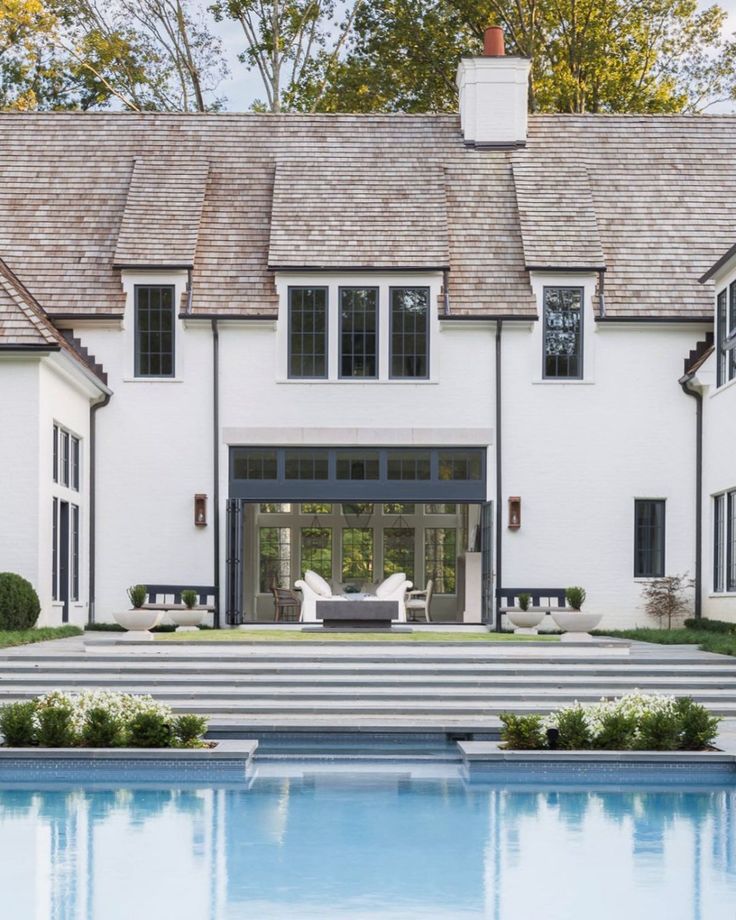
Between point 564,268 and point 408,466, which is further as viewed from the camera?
point 408,466

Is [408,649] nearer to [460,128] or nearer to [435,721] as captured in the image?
[435,721]

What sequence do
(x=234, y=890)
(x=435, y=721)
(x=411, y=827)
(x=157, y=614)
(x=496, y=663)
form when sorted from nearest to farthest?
1. (x=234, y=890)
2. (x=411, y=827)
3. (x=435, y=721)
4. (x=496, y=663)
5. (x=157, y=614)

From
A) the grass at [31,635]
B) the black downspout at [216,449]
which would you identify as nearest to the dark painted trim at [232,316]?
the black downspout at [216,449]

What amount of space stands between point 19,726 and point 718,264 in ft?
50.1

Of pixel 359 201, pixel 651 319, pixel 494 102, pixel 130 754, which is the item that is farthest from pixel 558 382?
pixel 130 754

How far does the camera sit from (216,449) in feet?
89.5

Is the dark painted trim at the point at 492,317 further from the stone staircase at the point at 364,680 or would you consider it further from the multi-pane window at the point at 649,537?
the stone staircase at the point at 364,680

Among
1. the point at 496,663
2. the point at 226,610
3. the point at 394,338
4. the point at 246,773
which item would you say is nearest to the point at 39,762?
the point at 246,773

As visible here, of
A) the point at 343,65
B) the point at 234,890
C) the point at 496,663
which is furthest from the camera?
the point at 343,65

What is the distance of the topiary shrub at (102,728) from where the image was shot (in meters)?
14.0

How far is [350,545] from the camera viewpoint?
33.4 m

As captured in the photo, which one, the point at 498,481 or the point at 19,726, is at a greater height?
the point at 498,481

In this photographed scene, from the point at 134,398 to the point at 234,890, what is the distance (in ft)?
59.7

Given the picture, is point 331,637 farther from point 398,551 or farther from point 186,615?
point 398,551
